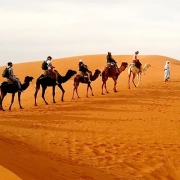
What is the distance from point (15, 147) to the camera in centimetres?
922

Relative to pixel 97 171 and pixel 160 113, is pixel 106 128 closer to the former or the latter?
pixel 160 113

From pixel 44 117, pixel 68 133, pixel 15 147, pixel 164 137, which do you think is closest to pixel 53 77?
pixel 44 117

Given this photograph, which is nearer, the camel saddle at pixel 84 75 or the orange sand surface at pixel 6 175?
the orange sand surface at pixel 6 175

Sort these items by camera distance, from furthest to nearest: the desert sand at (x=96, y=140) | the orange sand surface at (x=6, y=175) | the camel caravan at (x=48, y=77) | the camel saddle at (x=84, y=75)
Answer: the camel saddle at (x=84, y=75)
the camel caravan at (x=48, y=77)
the desert sand at (x=96, y=140)
the orange sand surface at (x=6, y=175)

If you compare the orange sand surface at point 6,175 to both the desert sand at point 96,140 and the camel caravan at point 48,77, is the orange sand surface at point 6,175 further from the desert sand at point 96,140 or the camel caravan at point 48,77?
the camel caravan at point 48,77

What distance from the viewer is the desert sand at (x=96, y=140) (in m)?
7.89

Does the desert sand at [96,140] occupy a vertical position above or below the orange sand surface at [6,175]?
below

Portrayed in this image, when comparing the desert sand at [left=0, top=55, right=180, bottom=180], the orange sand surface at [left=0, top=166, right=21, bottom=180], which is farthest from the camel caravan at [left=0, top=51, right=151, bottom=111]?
the orange sand surface at [left=0, top=166, right=21, bottom=180]

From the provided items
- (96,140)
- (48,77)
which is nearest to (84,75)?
(48,77)

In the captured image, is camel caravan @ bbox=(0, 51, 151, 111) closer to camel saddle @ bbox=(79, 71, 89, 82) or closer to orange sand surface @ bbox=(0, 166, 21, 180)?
camel saddle @ bbox=(79, 71, 89, 82)

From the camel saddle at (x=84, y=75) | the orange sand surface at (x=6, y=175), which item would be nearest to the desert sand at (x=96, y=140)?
the orange sand surface at (x=6, y=175)

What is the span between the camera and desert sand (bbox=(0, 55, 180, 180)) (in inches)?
311

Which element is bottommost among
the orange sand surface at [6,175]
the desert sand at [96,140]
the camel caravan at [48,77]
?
A: the desert sand at [96,140]

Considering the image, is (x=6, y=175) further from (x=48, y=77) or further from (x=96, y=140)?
(x=48, y=77)
